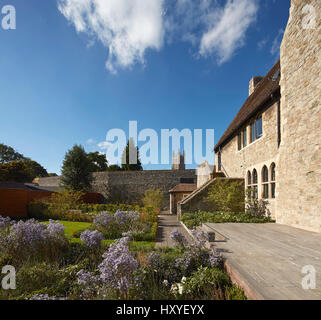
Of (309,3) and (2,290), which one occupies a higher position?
(309,3)

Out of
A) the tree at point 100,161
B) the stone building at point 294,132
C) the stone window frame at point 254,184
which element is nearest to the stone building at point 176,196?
the stone window frame at point 254,184

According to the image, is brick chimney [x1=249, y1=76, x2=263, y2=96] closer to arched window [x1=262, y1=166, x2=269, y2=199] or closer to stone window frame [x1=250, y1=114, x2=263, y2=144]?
stone window frame [x1=250, y1=114, x2=263, y2=144]

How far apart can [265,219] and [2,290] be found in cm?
876

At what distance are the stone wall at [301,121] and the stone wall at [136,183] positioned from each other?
1730 centimetres

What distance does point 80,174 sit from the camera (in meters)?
24.8

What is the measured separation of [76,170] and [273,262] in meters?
25.1

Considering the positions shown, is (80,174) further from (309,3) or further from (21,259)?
(309,3)

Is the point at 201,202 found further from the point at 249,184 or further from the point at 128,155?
the point at 128,155

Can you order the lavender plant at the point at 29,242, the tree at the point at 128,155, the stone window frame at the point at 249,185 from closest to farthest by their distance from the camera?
1. the lavender plant at the point at 29,242
2. the stone window frame at the point at 249,185
3. the tree at the point at 128,155

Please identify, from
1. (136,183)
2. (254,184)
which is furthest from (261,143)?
(136,183)

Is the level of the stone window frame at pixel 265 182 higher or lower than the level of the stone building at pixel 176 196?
higher

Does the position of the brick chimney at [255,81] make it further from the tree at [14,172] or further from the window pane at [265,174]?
the tree at [14,172]

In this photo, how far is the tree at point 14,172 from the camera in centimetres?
3375
